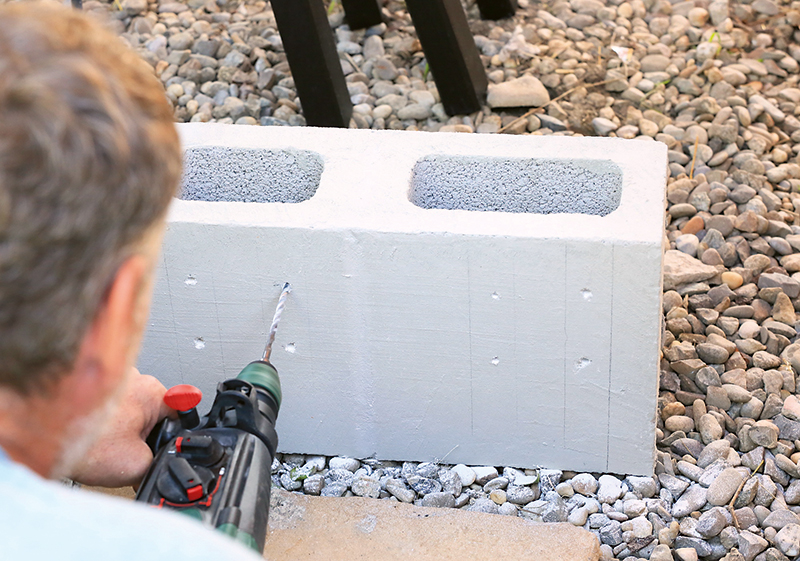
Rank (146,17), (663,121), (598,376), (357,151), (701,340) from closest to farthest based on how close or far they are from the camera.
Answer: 1. (598,376)
2. (357,151)
3. (701,340)
4. (663,121)
5. (146,17)

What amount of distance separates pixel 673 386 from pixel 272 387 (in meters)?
1.02

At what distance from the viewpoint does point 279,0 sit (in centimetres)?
261

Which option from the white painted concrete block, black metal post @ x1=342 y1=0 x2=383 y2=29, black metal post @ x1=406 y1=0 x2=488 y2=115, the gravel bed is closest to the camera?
the white painted concrete block

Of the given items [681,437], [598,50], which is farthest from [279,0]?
[681,437]

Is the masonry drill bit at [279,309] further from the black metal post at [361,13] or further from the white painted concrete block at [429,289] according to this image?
the black metal post at [361,13]

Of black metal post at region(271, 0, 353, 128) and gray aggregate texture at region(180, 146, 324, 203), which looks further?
black metal post at region(271, 0, 353, 128)

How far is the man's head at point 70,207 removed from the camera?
57 centimetres

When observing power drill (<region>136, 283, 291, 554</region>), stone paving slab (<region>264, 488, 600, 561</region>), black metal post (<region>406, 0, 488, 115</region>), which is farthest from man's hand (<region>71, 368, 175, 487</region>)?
black metal post (<region>406, 0, 488, 115</region>)

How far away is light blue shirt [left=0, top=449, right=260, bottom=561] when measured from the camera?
58cm

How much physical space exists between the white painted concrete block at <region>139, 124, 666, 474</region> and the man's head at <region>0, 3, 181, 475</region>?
94 cm

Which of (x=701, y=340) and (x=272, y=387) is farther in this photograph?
(x=701, y=340)

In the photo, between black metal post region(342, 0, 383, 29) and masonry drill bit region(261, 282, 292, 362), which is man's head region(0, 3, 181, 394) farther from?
black metal post region(342, 0, 383, 29)

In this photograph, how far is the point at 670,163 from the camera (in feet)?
9.05

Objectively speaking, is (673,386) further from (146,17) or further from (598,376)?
(146,17)
